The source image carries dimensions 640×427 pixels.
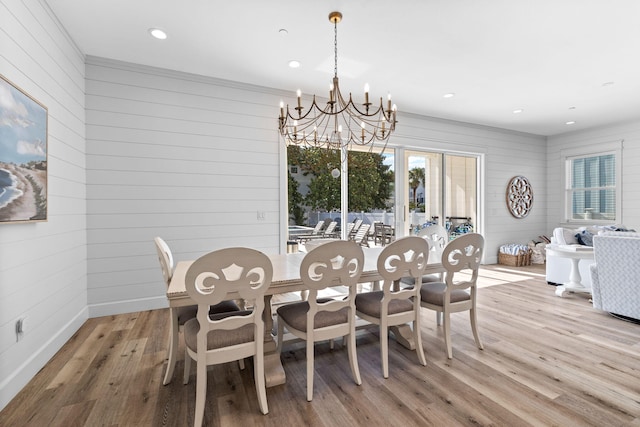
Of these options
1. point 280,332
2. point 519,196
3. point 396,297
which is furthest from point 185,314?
point 519,196

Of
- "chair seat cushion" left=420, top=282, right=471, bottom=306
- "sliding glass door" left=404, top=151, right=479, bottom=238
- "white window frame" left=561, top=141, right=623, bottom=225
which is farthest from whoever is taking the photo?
"white window frame" left=561, top=141, right=623, bottom=225

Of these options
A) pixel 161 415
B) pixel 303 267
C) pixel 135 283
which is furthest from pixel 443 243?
pixel 135 283

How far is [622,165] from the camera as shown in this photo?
19.4 ft

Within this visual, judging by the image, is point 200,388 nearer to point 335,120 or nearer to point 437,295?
point 437,295

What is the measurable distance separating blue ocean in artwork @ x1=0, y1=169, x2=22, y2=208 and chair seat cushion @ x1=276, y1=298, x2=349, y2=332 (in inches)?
70.2

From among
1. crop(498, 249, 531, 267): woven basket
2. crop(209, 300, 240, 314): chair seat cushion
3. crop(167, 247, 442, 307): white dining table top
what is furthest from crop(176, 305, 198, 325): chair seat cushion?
crop(498, 249, 531, 267): woven basket

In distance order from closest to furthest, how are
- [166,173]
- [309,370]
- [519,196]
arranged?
1. [309,370]
2. [166,173]
3. [519,196]

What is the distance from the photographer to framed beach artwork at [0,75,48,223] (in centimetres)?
187

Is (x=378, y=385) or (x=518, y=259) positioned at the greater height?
(x=518, y=259)

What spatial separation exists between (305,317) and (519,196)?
6302 mm

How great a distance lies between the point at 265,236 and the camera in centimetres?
409

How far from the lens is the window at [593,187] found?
608cm

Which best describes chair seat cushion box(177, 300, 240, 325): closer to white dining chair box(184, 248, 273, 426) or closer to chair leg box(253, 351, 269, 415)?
white dining chair box(184, 248, 273, 426)

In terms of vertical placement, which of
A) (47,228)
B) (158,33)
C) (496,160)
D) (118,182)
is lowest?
(47,228)
